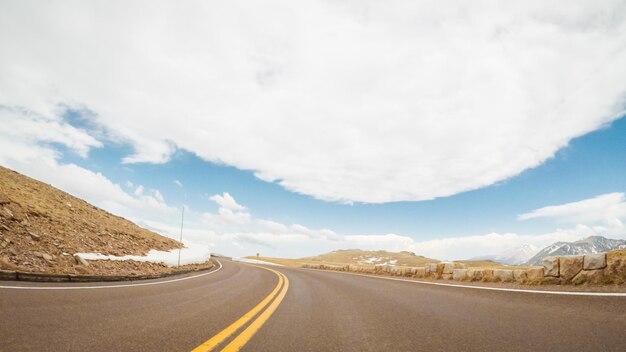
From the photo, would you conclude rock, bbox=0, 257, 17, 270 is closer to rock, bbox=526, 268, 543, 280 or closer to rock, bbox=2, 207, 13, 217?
rock, bbox=2, 207, 13, 217

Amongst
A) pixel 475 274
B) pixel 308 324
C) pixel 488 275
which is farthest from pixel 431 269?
pixel 308 324

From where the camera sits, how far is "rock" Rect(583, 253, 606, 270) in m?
8.16

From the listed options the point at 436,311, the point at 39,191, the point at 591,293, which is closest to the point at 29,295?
the point at 436,311

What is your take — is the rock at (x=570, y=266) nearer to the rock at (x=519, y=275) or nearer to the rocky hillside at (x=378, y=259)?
the rock at (x=519, y=275)

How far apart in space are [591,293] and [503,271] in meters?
4.79

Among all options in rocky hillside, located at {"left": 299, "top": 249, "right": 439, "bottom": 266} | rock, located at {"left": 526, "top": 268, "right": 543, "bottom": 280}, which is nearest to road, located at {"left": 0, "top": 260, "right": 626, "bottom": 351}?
rock, located at {"left": 526, "top": 268, "right": 543, "bottom": 280}

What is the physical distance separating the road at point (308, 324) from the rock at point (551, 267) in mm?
2943

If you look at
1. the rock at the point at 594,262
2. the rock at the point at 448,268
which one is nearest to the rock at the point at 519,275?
the rock at the point at 594,262

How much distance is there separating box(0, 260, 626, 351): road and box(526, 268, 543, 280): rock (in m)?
3.33

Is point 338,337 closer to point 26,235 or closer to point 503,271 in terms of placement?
point 503,271

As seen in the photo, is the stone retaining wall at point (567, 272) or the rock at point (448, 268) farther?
the rock at point (448, 268)

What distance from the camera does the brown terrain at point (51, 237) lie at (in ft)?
37.1

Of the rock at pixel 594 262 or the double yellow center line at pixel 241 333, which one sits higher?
the rock at pixel 594 262

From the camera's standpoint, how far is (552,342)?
3.74 meters
